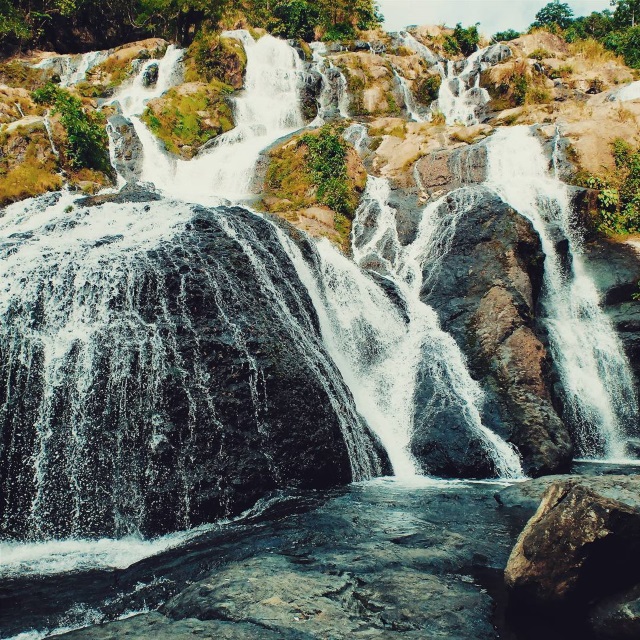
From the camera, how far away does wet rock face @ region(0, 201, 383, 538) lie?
7.04 m

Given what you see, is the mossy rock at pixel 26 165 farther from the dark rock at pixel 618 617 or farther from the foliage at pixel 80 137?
the dark rock at pixel 618 617

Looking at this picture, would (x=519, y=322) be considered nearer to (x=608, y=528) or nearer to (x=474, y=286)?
(x=474, y=286)

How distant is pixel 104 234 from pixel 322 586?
8.20 meters

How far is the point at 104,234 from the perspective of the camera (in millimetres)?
10234

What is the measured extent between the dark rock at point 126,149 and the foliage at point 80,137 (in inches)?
39.6

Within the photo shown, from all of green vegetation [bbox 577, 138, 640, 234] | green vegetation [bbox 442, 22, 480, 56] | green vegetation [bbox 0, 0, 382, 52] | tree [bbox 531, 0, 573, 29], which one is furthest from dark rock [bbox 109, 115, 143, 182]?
tree [bbox 531, 0, 573, 29]

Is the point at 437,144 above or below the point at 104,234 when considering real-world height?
above

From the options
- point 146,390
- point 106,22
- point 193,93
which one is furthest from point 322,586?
point 106,22

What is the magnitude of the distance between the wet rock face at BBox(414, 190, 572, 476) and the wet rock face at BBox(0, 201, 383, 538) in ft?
6.04

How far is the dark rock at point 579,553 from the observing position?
4.09 metres

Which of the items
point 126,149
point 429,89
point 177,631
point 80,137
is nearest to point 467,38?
point 429,89

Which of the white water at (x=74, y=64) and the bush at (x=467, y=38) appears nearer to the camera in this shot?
the white water at (x=74, y=64)

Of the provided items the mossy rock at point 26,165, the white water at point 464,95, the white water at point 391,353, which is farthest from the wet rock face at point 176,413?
the white water at point 464,95

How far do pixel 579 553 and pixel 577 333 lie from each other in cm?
1169
